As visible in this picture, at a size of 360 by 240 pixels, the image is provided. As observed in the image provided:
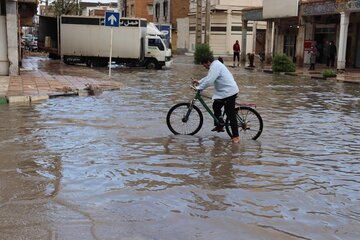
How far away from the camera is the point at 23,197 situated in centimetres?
581

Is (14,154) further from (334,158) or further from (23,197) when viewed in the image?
(334,158)

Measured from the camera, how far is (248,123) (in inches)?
373

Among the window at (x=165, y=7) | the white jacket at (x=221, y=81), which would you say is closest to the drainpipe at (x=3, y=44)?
the white jacket at (x=221, y=81)

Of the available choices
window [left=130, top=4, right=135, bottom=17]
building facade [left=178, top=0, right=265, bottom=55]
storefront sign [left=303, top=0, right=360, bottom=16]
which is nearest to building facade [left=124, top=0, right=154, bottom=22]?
window [left=130, top=4, right=135, bottom=17]

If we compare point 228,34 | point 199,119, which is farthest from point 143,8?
point 199,119

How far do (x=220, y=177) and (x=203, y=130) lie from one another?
11.7ft

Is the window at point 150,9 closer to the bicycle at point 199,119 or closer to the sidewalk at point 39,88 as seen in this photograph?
the sidewalk at point 39,88

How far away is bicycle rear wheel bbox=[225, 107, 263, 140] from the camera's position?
9398 millimetres

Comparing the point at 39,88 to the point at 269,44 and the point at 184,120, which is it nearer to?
the point at 184,120

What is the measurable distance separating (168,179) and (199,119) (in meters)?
3.20

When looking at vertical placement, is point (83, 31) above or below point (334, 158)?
above

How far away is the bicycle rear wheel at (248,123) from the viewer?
940 centimetres

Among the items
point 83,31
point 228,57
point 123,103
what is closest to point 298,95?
point 123,103

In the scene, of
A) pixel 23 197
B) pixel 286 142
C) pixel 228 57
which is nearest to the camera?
pixel 23 197
